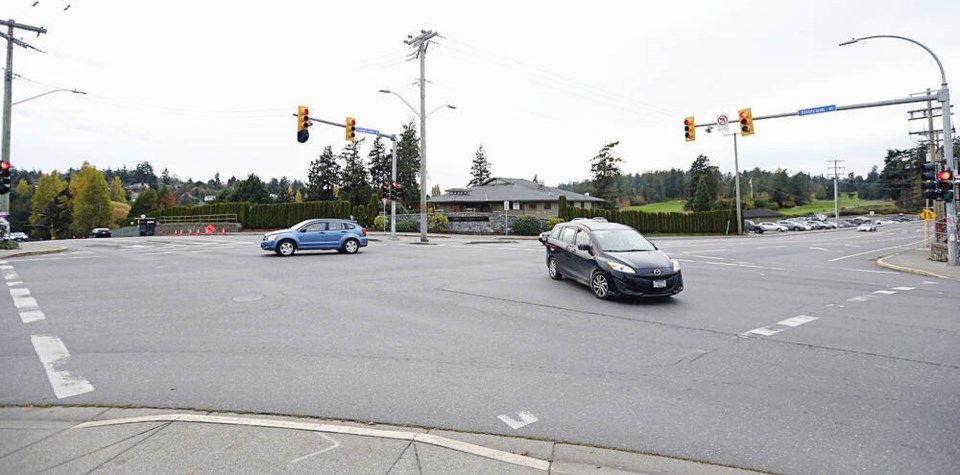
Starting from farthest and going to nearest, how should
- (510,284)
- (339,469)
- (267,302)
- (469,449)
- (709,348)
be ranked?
(510,284) → (267,302) → (709,348) → (469,449) → (339,469)

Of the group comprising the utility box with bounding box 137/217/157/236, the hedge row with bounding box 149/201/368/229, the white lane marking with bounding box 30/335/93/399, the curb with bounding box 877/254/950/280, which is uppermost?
the hedge row with bounding box 149/201/368/229

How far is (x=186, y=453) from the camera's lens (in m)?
3.50

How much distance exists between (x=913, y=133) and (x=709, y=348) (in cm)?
5114

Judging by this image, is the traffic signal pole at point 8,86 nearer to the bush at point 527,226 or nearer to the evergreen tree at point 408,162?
the bush at point 527,226

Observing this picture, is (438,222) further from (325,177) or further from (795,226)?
(795,226)

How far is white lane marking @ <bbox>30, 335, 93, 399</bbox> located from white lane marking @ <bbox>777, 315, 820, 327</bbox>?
9.29 meters

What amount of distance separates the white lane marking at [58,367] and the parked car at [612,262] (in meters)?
8.30

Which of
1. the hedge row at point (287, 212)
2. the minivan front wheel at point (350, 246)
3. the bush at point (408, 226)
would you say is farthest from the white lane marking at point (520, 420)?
the hedge row at point (287, 212)

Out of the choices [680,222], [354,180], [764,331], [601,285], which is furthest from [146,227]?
[764,331]

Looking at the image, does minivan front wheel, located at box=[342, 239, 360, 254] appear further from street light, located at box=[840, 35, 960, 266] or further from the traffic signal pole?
street light, located at box=[840, 35, 960, 266]

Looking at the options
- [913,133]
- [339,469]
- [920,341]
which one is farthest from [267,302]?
[913,133]

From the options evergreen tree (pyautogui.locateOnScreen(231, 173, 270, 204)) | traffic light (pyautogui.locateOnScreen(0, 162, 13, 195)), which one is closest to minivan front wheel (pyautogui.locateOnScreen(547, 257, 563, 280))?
traffic light (pyautogui.locateOnScreen(0, 162, 13, 195))

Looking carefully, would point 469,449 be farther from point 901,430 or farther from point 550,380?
point 901,430

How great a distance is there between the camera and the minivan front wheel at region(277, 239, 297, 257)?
64.5 feet
